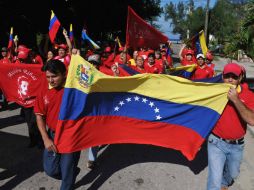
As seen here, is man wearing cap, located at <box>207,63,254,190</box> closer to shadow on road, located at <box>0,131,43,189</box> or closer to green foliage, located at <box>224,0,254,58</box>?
shadow on road, located at <box>0,131,43,189</box>

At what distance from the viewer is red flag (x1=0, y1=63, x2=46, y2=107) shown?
705 centimetres

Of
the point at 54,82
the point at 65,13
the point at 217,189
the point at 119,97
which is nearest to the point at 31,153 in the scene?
the point at 119,97

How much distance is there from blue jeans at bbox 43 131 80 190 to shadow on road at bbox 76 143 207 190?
1.04 metres

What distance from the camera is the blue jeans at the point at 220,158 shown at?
4.14m

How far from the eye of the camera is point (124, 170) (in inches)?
231

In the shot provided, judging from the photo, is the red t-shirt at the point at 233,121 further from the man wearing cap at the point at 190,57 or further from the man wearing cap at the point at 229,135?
the man wearing cap at the point at 190,57

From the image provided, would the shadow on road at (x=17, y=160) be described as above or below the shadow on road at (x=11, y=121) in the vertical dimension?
above

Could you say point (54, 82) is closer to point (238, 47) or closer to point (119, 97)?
point (119, 97)

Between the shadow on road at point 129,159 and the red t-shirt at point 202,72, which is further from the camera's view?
the red t-shirt at point 202,72

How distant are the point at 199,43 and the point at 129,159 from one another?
4.38 meters

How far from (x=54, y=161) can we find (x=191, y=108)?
1.81 metres

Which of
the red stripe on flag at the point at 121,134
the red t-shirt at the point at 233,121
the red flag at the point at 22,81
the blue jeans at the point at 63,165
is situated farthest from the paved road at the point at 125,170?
the red t-shirt at the point at 233,121

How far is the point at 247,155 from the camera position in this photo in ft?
22.8

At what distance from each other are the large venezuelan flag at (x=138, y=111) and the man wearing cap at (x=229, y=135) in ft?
0.70
